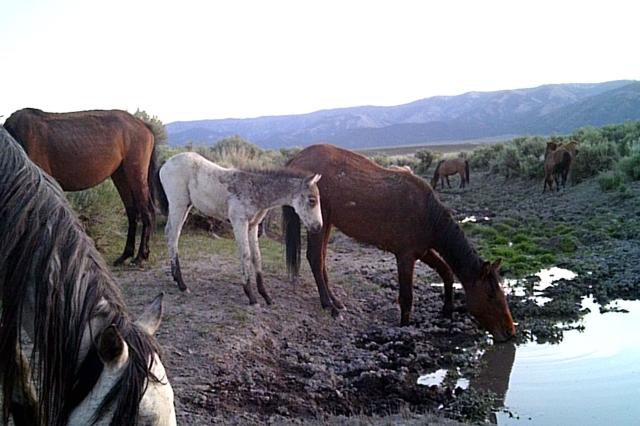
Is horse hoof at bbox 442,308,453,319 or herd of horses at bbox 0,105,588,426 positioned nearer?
herd of horses at bbox 0,105,588,426

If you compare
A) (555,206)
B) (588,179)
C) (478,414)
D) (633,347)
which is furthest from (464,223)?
(478,414)

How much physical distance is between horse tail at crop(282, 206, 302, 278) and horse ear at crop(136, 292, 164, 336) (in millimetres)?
5055

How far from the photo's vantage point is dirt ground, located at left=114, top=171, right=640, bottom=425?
466cm

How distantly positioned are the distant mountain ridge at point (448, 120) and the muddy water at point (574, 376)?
87.6 meters

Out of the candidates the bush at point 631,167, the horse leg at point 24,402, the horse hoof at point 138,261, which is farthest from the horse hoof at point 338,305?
the bush at point 631,167

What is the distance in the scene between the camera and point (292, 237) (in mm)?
7789

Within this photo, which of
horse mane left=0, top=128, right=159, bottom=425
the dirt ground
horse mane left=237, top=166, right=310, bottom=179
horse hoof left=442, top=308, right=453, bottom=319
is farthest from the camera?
horse hoof left=442, top=308, right=453, bottom=319

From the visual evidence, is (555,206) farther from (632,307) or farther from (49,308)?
(49,308)

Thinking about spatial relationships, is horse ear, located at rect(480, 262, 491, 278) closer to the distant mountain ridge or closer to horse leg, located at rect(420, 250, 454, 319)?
horse leg, located at rect(420, 250, 454, 319)

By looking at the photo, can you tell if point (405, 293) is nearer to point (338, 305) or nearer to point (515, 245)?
point (338, 305)

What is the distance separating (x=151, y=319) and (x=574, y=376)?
421 cm

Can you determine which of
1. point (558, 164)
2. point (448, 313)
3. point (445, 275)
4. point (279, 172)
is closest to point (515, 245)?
point (445, 275)

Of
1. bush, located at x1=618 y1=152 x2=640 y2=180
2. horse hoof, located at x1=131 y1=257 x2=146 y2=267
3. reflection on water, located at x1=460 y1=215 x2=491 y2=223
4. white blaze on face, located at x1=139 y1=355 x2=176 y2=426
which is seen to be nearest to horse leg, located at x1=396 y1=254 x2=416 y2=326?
horse hoof, located at x1=131 y1=257 x2=146 y2=267

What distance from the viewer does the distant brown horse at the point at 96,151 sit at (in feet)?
23.7
